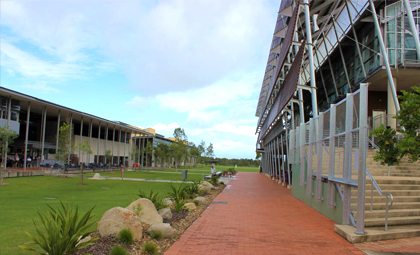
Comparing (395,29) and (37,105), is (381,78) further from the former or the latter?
(37,105)

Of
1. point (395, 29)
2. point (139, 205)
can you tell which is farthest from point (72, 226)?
point (395, 29)

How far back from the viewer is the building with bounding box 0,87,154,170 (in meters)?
29.9

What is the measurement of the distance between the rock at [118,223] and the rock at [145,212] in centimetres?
95

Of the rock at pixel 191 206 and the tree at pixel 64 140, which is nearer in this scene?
the rock at pixel 191 206

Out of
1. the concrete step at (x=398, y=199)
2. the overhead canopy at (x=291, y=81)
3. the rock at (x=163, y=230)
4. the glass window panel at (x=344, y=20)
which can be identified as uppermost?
the glass window panel at (x=344, y=20)

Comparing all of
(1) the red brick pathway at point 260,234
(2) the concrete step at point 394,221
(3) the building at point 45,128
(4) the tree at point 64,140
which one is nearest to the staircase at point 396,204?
(2) the concrete step at point 394,221

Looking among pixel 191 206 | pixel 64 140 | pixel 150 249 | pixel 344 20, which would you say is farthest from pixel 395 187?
pixel 64 140

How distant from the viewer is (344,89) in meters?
25.1

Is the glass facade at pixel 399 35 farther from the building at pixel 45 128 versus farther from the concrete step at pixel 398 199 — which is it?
the building at pixel 45 128

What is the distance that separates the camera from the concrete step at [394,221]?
316 inches

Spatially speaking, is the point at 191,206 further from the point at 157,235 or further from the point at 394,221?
the point at 394,221

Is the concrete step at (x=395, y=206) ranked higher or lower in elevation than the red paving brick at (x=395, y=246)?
higher

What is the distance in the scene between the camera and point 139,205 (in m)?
7.71

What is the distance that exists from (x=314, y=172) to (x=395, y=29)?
1260 centimetres
